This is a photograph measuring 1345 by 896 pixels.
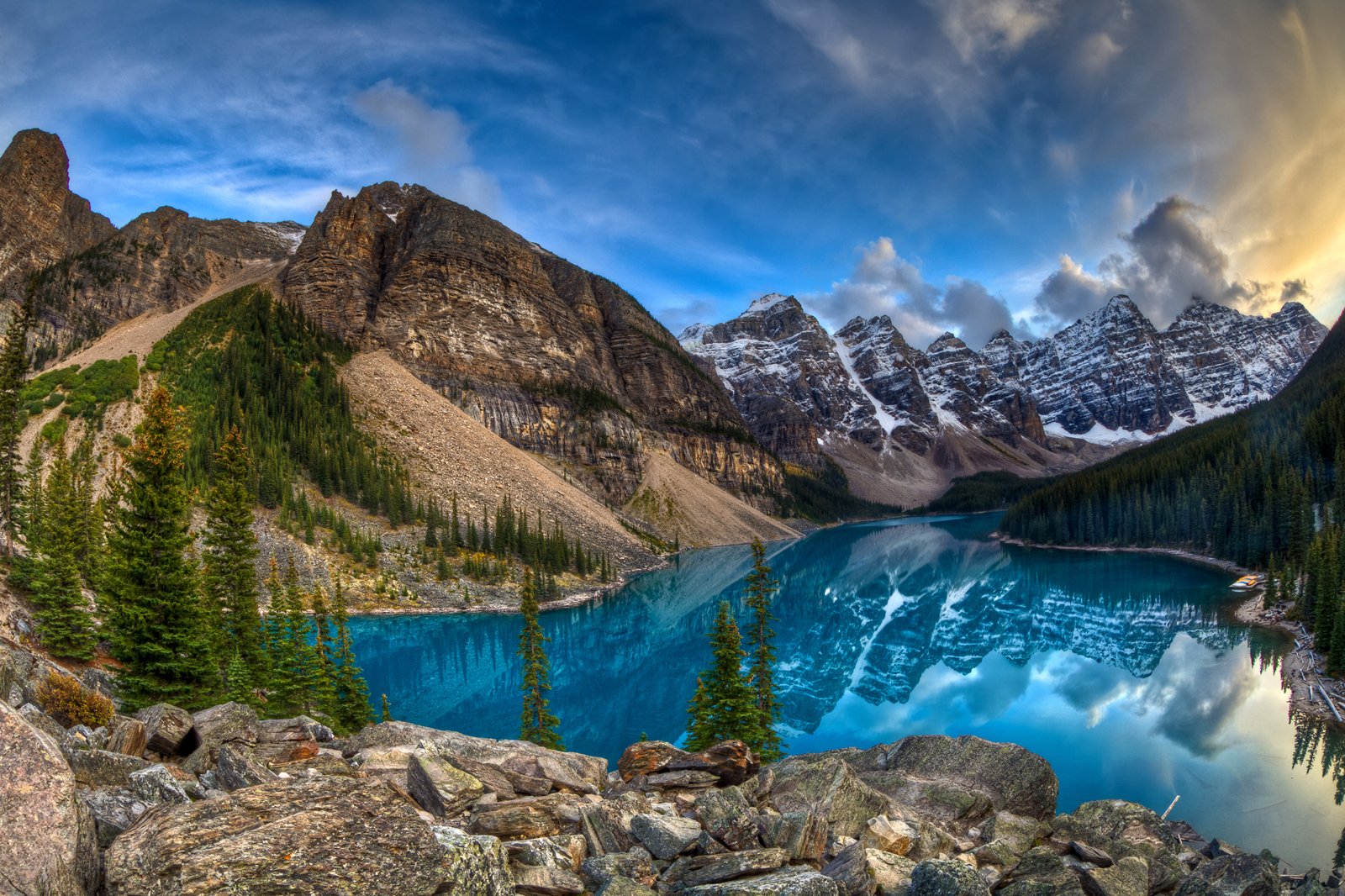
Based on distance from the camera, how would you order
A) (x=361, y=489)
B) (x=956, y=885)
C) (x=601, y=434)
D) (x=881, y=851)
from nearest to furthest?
(x=956, y=885) → (x=881, y=851) → (x=361, y=489) → (x=601, y=434)

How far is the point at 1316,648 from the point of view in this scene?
1532 inches

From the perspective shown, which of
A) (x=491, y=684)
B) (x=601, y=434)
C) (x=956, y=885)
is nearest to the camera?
Result: (x=956, y=885)

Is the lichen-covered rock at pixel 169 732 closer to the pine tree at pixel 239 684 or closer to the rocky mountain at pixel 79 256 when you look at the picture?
the pine tree at pixel 239 684

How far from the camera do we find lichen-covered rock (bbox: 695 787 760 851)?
325 inches

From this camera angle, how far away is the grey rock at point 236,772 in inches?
329

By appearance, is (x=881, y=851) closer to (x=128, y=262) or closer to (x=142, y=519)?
(x=142, y=519)

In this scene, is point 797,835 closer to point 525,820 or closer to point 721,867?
point 721,867

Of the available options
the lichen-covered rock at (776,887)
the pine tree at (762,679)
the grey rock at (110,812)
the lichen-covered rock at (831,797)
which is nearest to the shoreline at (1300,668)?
the pine tree at (762,679)

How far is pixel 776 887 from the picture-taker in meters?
6.44

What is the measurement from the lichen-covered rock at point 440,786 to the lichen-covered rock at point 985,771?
805 cm

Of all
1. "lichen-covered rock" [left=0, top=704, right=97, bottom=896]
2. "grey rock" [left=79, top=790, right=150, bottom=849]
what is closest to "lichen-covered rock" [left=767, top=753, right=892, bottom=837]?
"grey rock" [left=79, top=790, right=150, bottom=849]

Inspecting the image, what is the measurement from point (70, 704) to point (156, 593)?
958cm

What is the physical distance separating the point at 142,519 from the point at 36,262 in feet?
537

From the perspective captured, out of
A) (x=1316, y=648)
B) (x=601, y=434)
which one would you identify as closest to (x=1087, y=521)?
(x=1316, y=648)
